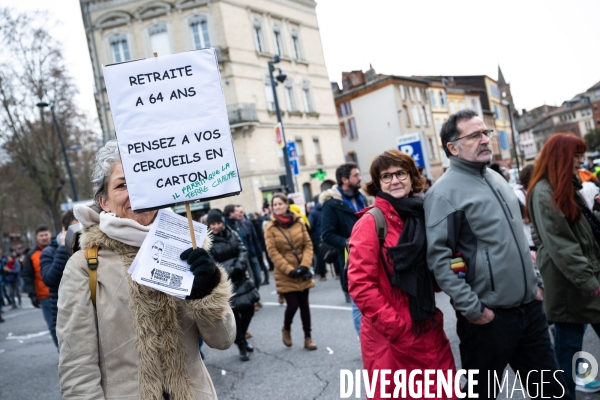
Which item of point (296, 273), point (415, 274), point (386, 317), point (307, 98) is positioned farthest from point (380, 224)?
point (307, 98)

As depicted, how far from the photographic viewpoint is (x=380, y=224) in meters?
3.52

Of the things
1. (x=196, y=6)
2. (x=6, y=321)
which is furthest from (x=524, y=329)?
(x=196, y=6)

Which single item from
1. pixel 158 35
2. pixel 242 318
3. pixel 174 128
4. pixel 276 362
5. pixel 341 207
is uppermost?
pixel 158 35

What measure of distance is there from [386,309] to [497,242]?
0.75 metres

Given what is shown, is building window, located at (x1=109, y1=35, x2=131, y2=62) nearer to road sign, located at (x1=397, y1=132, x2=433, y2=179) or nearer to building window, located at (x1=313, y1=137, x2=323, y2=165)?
building window, located at (x1=313, y1=137, x2=323, y2=165)

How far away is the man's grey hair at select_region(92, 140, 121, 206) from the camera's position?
2825 millimetres

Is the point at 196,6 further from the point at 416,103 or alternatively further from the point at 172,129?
the point at 172,129

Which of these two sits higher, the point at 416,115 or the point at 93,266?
the point at 416,115

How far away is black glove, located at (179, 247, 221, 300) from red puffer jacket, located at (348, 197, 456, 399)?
1146 mm

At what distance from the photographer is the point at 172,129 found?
8.78 ft

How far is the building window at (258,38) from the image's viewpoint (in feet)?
121

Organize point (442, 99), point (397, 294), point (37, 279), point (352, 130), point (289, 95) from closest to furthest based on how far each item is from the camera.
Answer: point (397, 294)
point (37, 279)
point (289, 95)
point (352, 130)
point (442, 99)

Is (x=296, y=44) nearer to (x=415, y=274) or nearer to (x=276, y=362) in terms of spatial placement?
(x=276, y=362)

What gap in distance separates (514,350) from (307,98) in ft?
123
